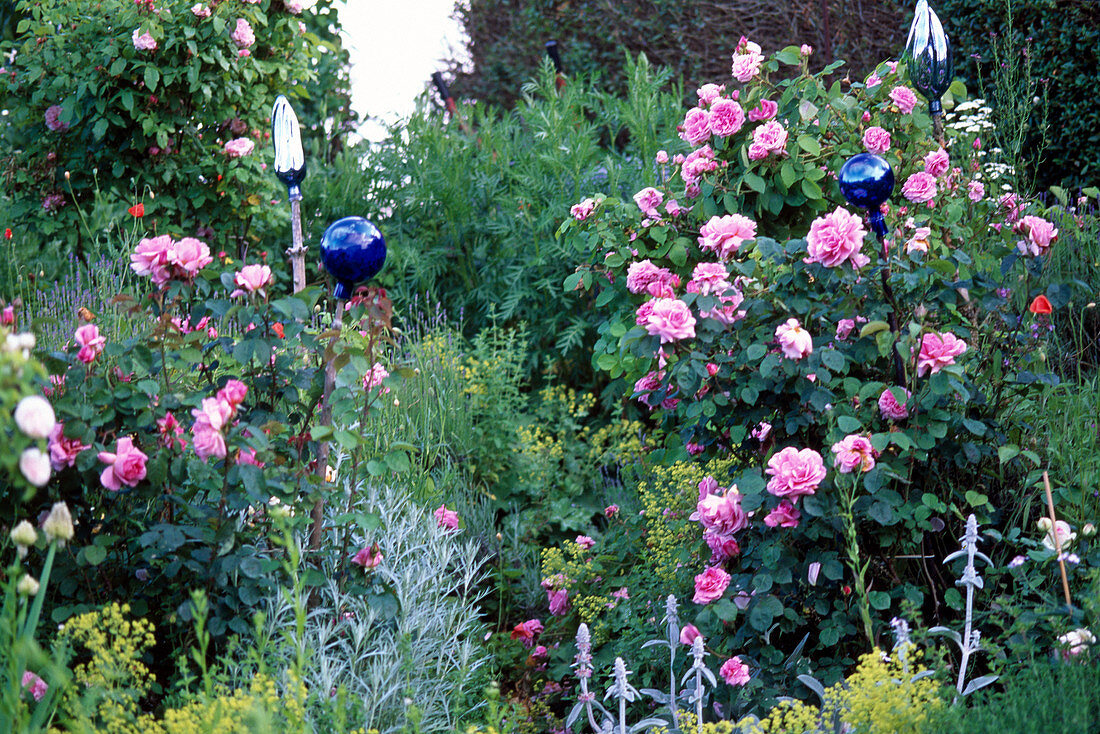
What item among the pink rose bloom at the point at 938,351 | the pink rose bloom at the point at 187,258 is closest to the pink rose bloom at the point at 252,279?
the pink rose bloom at the point at 187,258

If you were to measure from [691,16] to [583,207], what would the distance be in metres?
5.07

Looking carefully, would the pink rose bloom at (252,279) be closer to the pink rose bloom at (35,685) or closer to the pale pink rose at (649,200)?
the pink rose bloom at (35,685)

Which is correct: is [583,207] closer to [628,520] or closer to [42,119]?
[628,520]

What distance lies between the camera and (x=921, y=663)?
2.28 meters

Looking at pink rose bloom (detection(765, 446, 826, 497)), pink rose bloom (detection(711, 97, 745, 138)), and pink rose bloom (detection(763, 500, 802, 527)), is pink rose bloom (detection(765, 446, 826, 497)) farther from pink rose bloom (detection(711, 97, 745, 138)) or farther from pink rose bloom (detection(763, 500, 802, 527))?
pink rose bloom (detection(711, 97, 745, 138))

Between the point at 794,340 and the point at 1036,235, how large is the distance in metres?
0.74

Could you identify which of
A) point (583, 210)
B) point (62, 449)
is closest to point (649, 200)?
point (583, 210)

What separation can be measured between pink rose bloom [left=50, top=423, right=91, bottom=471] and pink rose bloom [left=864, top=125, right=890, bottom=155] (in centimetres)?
227

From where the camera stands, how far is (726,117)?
9.16ft

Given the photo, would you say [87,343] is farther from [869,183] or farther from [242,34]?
[242,34]

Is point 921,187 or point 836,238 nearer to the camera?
point 836,238

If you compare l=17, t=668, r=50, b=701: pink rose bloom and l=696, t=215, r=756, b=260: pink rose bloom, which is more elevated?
l=696, t=215, r=756, b=260: pink rose bloom

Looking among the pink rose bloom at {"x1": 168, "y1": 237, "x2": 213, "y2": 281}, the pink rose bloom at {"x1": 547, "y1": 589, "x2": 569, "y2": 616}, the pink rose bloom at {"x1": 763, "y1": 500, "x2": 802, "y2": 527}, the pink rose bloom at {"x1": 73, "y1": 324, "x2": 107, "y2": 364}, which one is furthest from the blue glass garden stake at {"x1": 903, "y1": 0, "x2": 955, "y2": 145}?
the pink rose bloom at {"x1": 73, "y1": 324, "x2": 107, "y2": 364}

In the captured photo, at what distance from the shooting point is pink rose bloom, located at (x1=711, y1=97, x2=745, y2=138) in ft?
9.14
